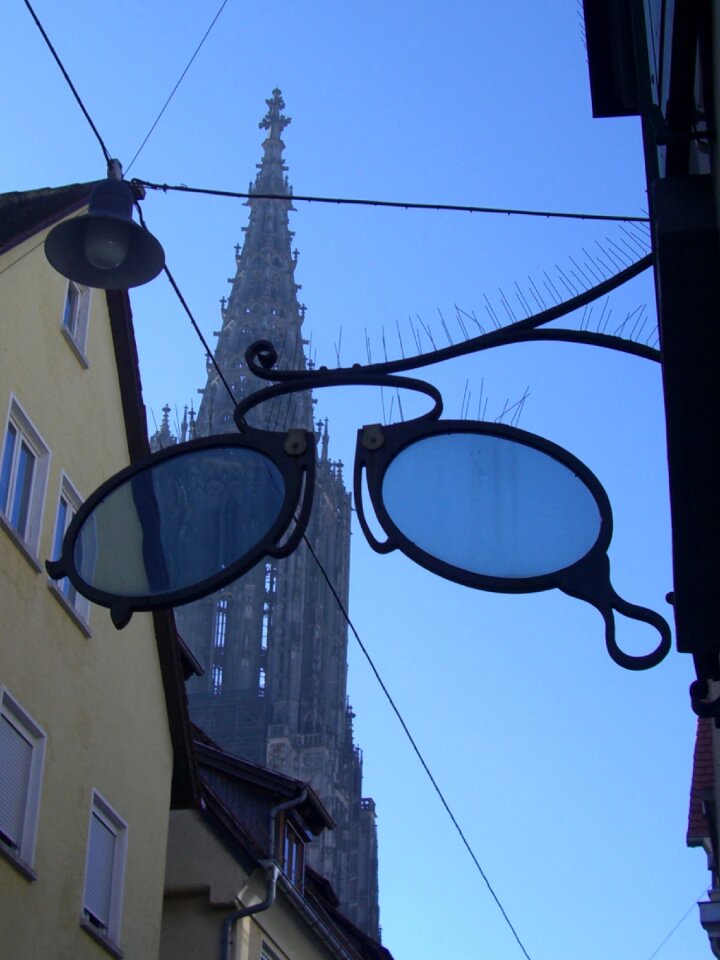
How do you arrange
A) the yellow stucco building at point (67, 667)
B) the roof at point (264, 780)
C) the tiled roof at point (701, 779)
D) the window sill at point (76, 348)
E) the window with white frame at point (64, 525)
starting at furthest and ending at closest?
the tiled roof at point (701, 779)
the roof at point (264, 780)
the window sill at point (76, 348)
the window with white frame at point (64, 525)
the yellow stucco building at point (67, 667)

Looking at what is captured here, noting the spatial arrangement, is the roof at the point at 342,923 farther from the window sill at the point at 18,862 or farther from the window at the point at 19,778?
the window sill at the point at 18,862

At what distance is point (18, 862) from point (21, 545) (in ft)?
7.47

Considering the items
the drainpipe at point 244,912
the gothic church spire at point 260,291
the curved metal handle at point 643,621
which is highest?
the gothic church spire at point 260,291

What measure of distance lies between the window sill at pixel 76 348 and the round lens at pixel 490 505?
30.8 feet

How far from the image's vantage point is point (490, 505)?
3812mm

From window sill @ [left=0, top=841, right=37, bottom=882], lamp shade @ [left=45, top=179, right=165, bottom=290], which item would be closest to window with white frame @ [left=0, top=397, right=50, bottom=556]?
window sill @ [left=0, top=841, right=37, bottom=882]

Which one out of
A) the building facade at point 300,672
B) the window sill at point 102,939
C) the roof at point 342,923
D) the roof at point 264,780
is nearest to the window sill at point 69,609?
the window sill at point 102,939

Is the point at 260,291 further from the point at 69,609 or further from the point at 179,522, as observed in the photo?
the point at 179,522

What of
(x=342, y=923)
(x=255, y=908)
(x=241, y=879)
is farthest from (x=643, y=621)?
(x=342, y=923)

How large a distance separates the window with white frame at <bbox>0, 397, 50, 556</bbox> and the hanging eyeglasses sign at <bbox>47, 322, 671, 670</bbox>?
7.53 metres

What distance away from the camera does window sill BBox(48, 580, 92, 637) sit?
12.1 meters

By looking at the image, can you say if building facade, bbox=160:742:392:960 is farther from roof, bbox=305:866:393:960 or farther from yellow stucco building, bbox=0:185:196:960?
roof, bbox=305:866:393:960

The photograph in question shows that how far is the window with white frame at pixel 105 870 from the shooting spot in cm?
1250

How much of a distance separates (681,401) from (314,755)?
7478 cm
